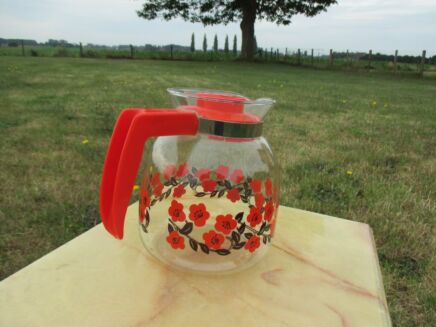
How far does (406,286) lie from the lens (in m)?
1.48

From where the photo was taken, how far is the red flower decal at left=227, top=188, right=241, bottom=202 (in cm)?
87

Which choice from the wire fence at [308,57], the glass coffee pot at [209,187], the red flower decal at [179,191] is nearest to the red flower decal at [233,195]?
the glass coffee pot at [209,187]

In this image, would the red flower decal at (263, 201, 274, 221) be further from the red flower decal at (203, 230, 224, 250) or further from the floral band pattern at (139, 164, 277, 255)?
the red flower decal at (203, 230, 224, 250)

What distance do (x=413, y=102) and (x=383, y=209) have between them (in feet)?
16.1

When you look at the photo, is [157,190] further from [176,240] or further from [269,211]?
[269,211]

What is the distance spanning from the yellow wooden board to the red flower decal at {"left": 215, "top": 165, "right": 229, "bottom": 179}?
8.3 inches

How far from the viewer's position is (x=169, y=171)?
2.91ft

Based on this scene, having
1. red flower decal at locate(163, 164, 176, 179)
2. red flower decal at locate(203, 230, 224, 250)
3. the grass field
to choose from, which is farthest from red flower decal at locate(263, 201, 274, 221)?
the grass field

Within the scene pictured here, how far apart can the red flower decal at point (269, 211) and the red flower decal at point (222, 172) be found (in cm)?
12

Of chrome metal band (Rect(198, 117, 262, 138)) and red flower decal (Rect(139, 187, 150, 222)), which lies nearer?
chrome metal band (Rect(198, 117, 262, 138))

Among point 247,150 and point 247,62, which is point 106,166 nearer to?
point 247,150

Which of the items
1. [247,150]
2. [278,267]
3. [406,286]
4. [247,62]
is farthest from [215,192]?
[247,62]

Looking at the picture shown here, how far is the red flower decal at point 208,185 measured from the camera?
87 centimetres

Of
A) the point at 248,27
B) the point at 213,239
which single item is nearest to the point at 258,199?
the point at 213,239
